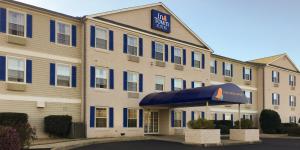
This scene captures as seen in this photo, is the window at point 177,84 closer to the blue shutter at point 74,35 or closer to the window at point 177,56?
the window at point 177,56

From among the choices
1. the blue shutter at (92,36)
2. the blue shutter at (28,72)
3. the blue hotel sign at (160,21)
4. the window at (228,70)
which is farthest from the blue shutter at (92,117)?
the window at (228,70)

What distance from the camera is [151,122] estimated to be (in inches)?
1208

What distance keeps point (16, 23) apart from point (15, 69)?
2815 mm

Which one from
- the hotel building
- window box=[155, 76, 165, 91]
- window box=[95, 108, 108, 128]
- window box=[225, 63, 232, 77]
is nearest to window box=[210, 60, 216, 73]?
the hotel building

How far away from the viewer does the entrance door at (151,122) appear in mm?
30078

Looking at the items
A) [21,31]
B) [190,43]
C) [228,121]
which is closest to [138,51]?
[190,43]

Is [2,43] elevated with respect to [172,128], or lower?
elevated

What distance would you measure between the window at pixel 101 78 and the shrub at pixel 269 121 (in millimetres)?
21209

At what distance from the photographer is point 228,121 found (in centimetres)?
3738

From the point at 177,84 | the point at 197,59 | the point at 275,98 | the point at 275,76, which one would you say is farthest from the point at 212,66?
the point at 275,98

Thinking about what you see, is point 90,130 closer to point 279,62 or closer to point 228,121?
point 228,121

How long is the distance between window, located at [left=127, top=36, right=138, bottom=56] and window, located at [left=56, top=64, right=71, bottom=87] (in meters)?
5.29

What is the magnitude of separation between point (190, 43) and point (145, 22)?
18.4 feet

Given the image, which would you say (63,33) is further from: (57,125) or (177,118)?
(177,118)
